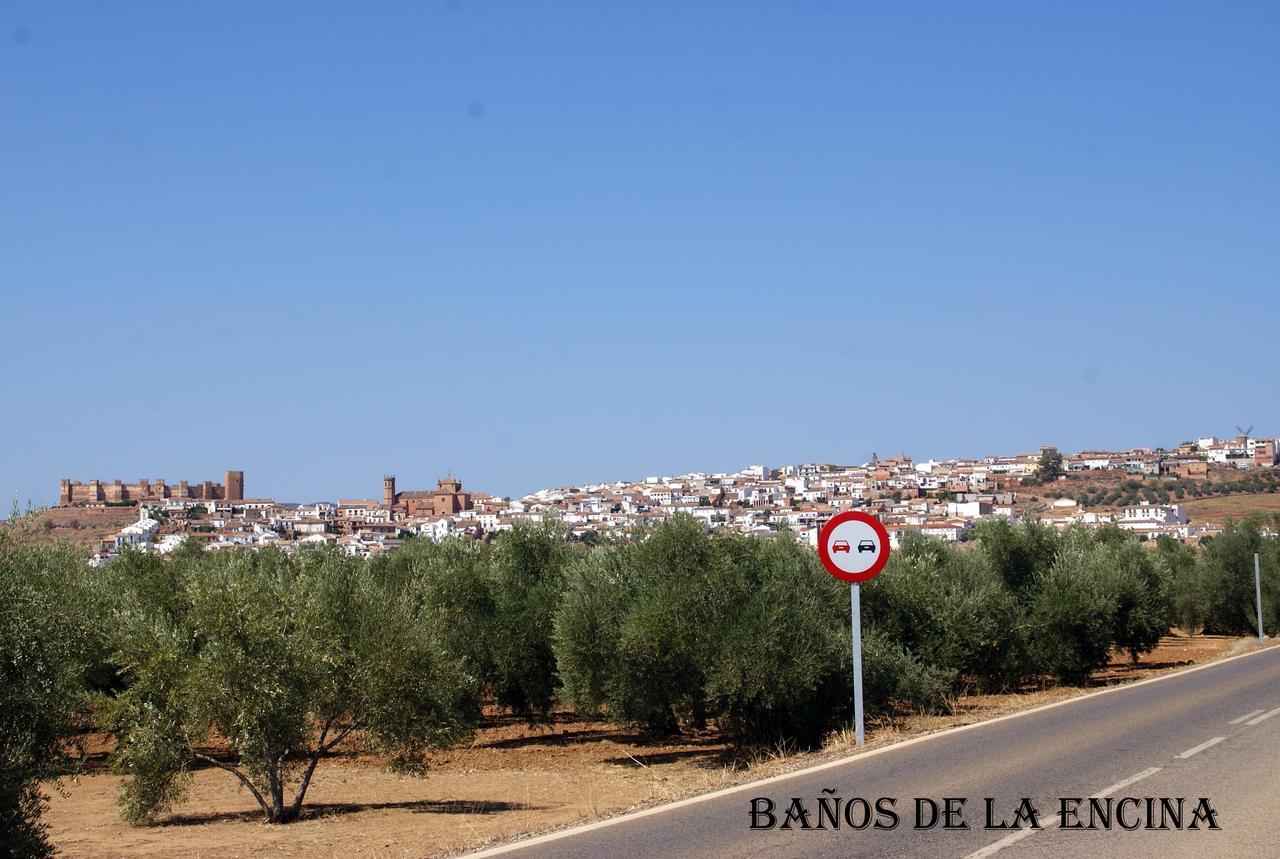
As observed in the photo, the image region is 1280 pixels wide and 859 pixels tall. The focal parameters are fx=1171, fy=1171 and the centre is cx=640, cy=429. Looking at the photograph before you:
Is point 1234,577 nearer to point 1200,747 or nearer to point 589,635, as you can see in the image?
point 589,635

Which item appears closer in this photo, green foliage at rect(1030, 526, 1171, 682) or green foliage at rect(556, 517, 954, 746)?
green foliage at rect(556, 517, 954, 746)

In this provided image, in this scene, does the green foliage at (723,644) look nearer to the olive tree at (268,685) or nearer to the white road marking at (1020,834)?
→ the olive tree at (268,685)

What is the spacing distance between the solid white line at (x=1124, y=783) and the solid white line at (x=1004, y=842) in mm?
1224

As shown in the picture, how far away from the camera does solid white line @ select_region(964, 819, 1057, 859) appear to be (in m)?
7.87

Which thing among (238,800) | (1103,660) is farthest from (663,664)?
(1103,660)

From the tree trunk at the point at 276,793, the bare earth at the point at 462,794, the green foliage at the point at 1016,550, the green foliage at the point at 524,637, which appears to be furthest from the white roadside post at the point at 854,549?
the green foliage at the point at 1016,550

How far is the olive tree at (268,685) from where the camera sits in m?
19.4

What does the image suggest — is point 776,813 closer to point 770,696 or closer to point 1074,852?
point 1074,852

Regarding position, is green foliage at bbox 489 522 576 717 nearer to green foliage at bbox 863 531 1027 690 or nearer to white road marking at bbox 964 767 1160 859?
green foliage at bbox 863 531 1027 690

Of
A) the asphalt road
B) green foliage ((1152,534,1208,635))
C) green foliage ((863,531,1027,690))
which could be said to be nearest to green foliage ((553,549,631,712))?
green foliage ((863,531,1027,690))

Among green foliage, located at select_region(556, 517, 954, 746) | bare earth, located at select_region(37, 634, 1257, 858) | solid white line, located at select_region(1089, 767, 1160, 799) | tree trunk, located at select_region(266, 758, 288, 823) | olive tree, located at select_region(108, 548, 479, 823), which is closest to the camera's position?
solid white line, located at select_region(1089, 767, 1160, 799)

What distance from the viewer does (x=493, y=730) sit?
34.8 metres

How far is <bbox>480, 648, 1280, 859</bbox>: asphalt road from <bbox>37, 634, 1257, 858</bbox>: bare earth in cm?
91

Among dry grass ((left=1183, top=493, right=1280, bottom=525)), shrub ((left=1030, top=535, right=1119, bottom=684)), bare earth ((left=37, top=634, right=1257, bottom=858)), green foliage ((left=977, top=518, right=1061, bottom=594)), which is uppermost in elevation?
dry grass ((left=1183, top=493, right=1280, bottom=525))
